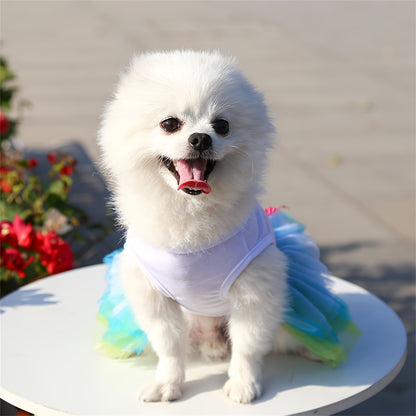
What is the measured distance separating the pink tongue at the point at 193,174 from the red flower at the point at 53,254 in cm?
154

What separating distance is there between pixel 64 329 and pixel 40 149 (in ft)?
13.2

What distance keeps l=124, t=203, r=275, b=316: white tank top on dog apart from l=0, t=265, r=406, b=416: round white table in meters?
0.31

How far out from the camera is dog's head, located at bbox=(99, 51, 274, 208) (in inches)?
76.0

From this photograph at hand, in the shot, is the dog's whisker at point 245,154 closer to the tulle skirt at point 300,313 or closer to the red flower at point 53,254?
the tulle skirt at point 300,313

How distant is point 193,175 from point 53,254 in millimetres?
1578

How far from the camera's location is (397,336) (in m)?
2.57

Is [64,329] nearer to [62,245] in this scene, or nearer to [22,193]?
[62,245]

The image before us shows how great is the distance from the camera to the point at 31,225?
3789 millimetres

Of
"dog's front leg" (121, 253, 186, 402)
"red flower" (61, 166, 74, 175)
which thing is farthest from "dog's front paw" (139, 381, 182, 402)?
"red flower" (61, 166, 74, 175)

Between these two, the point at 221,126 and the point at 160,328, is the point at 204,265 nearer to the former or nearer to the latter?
the point at 160,328

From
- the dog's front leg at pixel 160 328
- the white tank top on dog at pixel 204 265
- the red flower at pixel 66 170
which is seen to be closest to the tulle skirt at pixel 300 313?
the dog's front leg at pixel 160 328

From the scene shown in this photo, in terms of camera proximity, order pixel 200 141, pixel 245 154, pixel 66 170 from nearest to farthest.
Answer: pixel 200 141, pixel 245 154, pixel 66 170

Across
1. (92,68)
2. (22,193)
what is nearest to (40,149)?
(22,193)

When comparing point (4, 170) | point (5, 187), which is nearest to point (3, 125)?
point (4, 170)
